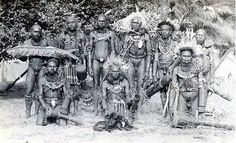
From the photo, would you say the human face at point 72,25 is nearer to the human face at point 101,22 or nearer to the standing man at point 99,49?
the standing man at point 99,49

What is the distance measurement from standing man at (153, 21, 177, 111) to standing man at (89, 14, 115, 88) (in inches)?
31.8

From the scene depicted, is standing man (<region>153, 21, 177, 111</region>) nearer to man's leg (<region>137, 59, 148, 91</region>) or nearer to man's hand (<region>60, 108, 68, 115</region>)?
man's leg (<region>137, 59, 148, 91</region>)

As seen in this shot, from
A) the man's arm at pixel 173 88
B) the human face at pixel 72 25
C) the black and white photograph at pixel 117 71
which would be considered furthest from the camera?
the human face at pixel 72 25

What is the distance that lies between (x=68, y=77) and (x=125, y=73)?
3.18ft

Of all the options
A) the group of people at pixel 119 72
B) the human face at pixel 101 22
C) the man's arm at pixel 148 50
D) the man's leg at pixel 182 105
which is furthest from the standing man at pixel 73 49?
the man's leg at pixel 182 105

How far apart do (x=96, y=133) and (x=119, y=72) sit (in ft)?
3.46

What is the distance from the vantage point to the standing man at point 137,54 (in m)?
6.97

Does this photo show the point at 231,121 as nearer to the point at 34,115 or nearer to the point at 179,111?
the point at 179,111

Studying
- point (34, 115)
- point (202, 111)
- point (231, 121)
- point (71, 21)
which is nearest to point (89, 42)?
point (71, 21)

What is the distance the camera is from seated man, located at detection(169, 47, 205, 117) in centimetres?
658

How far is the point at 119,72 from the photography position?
650 centimetres

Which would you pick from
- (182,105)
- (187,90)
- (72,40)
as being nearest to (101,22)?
(72,40)

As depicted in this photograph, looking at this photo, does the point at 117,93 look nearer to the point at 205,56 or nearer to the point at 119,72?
the point at 119,72

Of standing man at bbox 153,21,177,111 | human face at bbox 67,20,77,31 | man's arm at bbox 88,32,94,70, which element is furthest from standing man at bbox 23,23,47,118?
standing man at bbox 153,21,177,111
